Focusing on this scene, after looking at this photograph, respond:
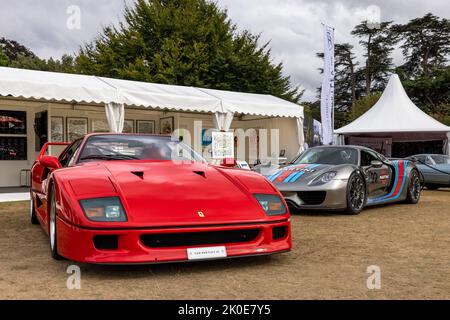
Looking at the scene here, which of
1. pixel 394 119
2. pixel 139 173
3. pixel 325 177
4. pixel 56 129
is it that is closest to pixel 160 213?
pixel 139 173

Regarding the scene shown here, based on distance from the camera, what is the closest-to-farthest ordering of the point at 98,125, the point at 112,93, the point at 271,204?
the point at 271,204 < the point at 112,93 < the point at 98,125

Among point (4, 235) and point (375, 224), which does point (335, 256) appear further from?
point (4, 235)

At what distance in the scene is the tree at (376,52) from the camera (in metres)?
42.2

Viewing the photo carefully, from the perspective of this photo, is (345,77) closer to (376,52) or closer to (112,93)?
(376,52)

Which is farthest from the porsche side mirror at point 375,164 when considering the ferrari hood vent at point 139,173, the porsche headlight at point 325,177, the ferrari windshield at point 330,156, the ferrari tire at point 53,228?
the ferrari tire at point 53,228

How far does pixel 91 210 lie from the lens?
10.3 feet

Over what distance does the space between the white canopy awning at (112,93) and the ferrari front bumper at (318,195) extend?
17.5 ft

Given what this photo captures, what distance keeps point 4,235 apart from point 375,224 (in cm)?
453

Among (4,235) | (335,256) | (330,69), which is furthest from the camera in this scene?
(330,69)

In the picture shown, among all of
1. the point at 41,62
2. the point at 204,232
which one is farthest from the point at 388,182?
the point at 41,62

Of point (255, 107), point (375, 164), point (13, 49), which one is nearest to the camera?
point (375, 164)

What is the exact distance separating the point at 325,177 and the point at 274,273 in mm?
3805

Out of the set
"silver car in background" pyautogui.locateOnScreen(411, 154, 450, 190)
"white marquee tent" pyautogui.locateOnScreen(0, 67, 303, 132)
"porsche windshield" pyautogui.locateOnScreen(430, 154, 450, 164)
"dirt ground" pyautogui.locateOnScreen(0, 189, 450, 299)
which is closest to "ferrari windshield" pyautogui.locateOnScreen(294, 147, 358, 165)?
"dirt ground" pyautogui.locateOnScreen(0, 189, 450, 299)

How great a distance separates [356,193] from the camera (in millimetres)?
7137
